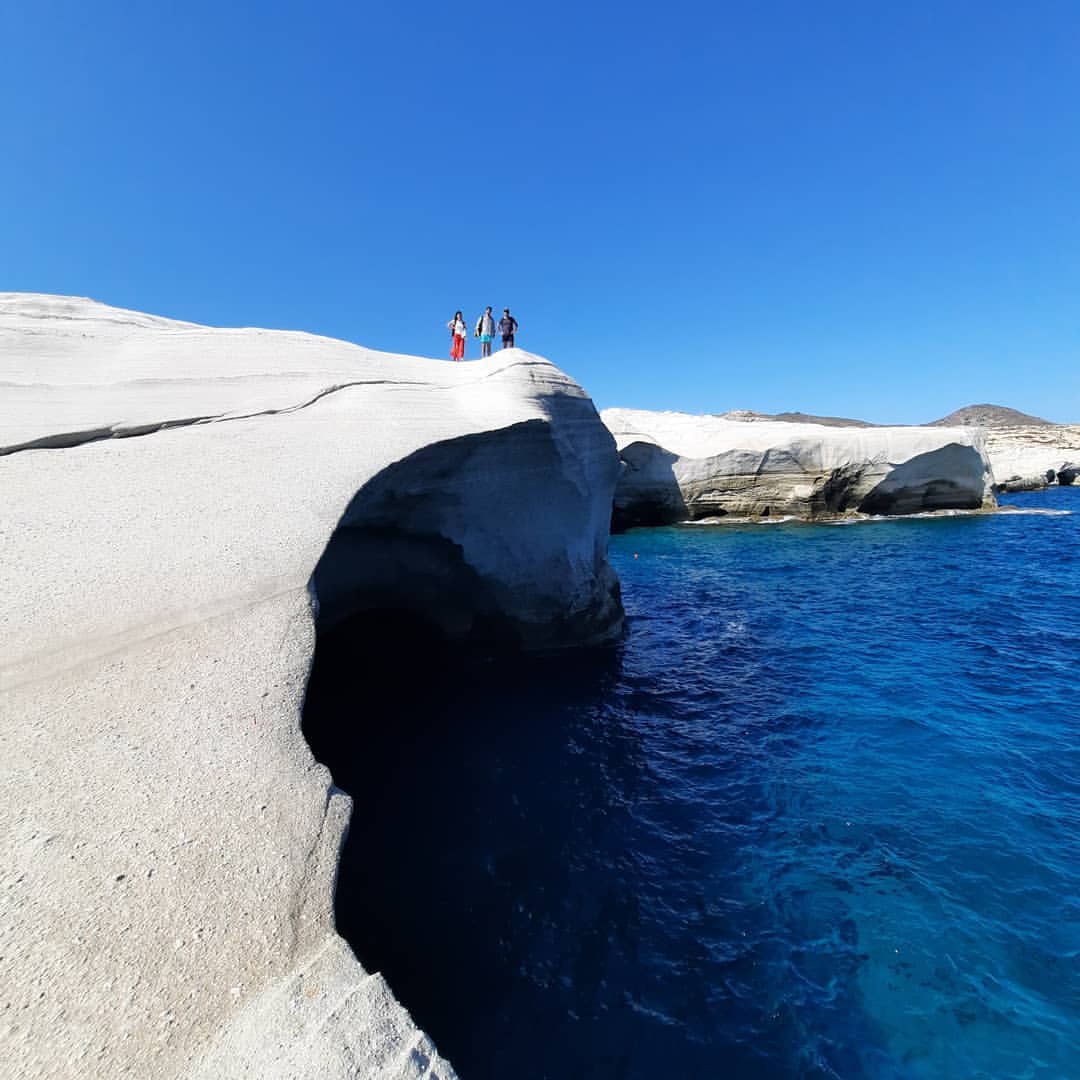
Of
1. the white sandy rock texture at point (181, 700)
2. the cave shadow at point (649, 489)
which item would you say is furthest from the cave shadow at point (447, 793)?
the cave shadow at point (649, 489)

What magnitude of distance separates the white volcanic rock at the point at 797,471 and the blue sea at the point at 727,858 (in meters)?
22.2

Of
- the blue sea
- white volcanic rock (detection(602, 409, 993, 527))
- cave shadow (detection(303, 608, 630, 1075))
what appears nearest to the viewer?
the blue sea

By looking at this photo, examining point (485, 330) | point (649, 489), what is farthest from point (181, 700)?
point (649, 489)

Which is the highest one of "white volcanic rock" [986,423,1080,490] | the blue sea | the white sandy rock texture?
"white volcanic rock" [986,423,1080,490]

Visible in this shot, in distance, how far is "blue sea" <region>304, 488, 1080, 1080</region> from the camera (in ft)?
14.4

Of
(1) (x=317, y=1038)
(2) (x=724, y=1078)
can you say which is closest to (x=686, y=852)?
(2) (x=724, y=1078)

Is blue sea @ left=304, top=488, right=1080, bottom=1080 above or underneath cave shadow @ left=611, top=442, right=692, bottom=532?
underneath

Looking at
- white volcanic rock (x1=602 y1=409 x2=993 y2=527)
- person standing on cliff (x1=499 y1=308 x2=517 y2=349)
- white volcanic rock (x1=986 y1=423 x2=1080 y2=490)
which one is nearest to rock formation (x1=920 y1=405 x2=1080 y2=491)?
white volcanic rock (x1=986 y1=423 x2=1080 y2=490)

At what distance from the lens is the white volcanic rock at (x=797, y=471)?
32.5 metres

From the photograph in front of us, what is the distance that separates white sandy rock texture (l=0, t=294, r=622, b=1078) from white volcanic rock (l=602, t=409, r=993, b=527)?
90.1 feet

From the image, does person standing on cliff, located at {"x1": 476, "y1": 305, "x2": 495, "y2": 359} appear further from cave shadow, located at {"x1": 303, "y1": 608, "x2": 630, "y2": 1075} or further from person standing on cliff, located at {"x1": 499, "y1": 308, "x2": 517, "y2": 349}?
cave shadow, located at {"x1": 303, "y1": 608, "x2": 630, "y2": 1075}

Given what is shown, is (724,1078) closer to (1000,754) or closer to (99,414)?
(1000,754)

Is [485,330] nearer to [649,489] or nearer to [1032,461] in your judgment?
[649,489]

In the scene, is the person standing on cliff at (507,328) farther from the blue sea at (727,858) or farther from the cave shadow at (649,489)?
the cave shadow at (649,489)
